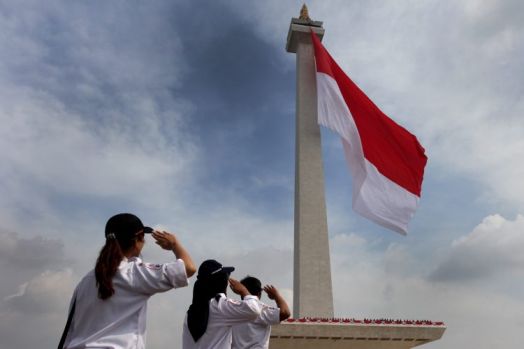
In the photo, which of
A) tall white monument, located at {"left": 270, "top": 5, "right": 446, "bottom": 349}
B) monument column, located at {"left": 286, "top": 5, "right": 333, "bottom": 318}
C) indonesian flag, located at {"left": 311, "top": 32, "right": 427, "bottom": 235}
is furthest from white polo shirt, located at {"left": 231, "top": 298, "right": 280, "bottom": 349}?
monument column, located at {"left": 286, "top": 5, "right": 333, "bottom": 318}

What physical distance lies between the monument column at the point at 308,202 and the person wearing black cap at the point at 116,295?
1701 centimetres

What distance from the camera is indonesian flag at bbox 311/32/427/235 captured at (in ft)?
55.3

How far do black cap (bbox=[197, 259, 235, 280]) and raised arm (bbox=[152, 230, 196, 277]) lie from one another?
45.3 inches

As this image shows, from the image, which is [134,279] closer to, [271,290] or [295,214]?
[271,290]

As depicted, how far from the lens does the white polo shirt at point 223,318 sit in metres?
4.30

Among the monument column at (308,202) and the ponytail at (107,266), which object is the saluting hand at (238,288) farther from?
the monument column at (308,202)

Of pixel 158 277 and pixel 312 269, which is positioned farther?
pixel 312 269

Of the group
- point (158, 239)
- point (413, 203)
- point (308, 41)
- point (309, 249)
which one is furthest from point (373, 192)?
point (158, 239)

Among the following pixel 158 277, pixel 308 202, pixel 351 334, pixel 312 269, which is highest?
pixel 308 202

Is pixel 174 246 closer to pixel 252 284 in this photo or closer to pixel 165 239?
pixel 165 239

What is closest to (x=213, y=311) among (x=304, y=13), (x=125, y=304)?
(x=125, y=304)

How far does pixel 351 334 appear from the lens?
16891 mm

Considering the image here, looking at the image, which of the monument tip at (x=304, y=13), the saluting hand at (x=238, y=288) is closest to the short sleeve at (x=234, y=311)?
the saluting hand at (x=238, y=288)

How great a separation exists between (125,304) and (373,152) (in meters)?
15.9
